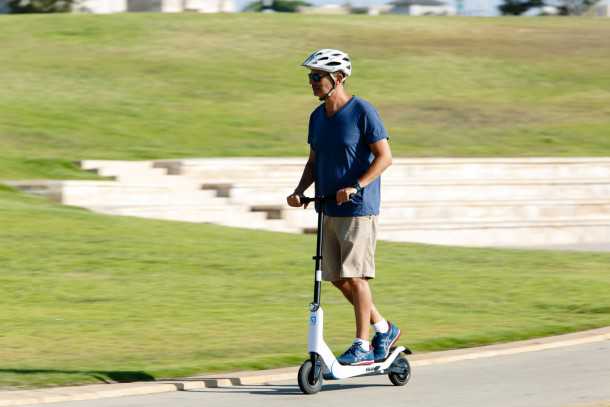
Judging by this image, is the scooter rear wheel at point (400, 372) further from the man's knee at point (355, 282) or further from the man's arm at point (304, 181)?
the man's arm at point (304, 181)

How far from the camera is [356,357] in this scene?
8.31 metres

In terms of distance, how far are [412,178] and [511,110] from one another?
35.5 ft

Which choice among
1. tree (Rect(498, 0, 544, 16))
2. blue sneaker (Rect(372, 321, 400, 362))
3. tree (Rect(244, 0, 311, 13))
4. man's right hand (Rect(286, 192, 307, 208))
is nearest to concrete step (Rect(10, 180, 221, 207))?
man's right hand (Rect(286, 192, 307, 208))

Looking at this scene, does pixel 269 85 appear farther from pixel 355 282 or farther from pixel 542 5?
pixel 542 5

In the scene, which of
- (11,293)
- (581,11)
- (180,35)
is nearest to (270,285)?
(11,293)

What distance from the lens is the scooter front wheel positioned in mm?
8062

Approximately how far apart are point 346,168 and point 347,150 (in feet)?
0.36

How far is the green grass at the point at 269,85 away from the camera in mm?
28078

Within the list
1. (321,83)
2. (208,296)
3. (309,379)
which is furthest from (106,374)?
(208,296)

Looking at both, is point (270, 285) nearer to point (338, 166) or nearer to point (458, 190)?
point (338, 166)

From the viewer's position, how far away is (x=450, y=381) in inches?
342

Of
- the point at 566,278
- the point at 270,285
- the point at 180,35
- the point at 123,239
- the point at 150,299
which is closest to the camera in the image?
the point at 150,299

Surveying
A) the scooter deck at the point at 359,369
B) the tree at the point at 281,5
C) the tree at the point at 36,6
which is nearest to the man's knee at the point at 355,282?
the scooter deck at the point at 359,369

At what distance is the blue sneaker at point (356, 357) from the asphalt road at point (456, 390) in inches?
7.7
